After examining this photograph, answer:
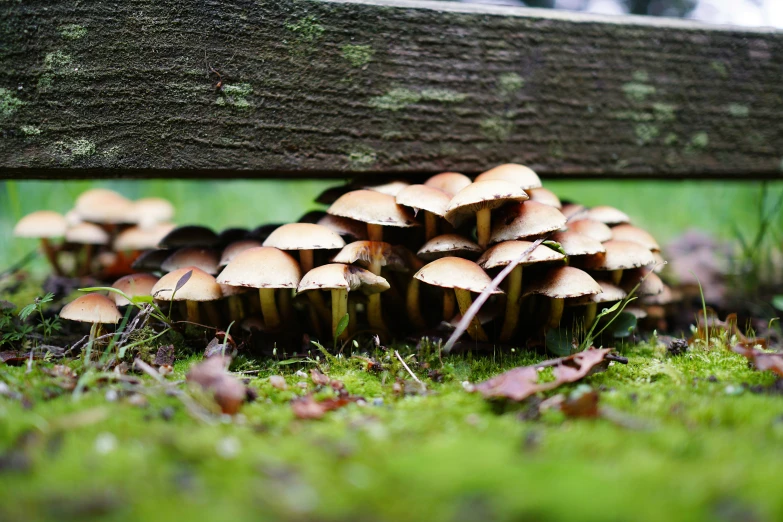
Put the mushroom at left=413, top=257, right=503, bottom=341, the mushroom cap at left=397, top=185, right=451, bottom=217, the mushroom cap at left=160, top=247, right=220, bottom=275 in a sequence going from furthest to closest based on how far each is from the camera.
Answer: the mushroom cap at left=160, top=247, right=220, bottom=275, the mushroom cap at left=397, top=185, right=451, bottom=217, the mushroom at left=413, top=257, right=503, bottom=341

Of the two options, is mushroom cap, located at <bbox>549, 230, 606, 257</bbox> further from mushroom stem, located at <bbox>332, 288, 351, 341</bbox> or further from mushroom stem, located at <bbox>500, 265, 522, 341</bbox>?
mushroom stem, located at <bbox>332, 288, 351, 341</bbox>

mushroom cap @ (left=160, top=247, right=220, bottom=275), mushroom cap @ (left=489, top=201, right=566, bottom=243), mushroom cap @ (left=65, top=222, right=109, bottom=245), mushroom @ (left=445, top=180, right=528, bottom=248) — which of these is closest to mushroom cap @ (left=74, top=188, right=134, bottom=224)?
mushroom cap @ (left=65, top=222, right=109, bottom=245)

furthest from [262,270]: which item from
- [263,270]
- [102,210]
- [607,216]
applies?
[102,210]

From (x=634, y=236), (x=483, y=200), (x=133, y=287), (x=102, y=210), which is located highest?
(x=483, y=200)

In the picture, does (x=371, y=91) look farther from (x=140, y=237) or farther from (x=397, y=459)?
(x=140, y=237)

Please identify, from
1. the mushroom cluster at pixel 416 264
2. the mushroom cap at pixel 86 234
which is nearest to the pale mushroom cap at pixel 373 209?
the mushroom cluster at pixel 416 264
